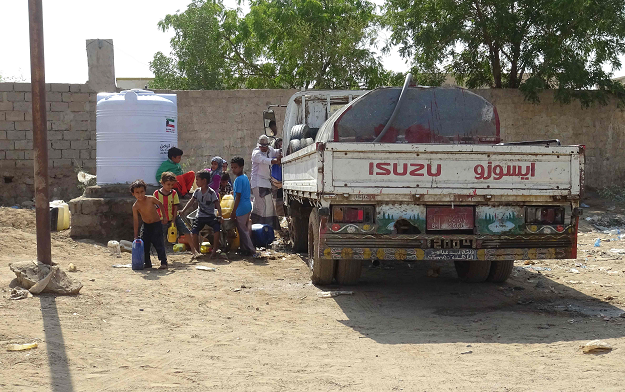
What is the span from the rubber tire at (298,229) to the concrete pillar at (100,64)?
21.1 ft

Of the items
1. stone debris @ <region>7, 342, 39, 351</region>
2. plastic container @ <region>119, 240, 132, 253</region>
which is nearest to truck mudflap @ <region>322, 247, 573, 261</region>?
stone debris @ <region>7, 342, 39, 351</region>

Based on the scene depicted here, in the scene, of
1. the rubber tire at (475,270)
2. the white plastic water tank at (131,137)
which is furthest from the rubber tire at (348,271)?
the white plastic water tank at (131,137)

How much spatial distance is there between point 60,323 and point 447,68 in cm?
1219

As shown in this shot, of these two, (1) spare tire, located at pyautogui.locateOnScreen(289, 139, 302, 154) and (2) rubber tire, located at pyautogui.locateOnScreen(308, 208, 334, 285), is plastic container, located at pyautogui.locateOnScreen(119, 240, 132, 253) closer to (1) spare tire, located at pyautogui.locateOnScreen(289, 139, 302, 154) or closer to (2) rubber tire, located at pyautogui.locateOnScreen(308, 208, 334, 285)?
(1) spare tire, located at pyautogui.locateOnScreen(289, 139, 302, 154)

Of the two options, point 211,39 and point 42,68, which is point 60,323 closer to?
point 42,68

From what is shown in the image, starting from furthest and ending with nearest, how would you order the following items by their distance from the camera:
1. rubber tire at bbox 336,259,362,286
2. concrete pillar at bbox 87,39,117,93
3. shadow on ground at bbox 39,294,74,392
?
concrete pillar at bbox 87,39,117,93 < rubber tire at bbox 336,259,362,286 < shadow on ground at bbox 39,294,74,392

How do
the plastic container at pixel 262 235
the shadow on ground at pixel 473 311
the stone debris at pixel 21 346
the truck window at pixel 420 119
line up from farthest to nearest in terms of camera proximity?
the plastic container at pixel 262 235
the truck window at pixel 420 119
the shadow on ground at pixel 473 311
the stone debris at pixel 21 346

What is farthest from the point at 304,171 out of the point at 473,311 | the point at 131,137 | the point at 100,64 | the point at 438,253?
the point at 100,64

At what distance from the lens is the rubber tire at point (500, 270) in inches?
263

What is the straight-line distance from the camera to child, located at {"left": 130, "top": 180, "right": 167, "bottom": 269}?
7637 mm

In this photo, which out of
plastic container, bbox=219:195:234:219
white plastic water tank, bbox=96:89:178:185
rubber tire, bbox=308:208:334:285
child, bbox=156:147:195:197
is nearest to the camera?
rubber tire, bbox=308:208:334:285

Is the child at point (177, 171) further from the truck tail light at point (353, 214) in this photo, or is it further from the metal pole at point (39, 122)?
the truck tail light at point (353, 214)

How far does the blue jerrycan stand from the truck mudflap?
2.73 m

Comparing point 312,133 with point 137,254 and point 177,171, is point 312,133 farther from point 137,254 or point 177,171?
point 137,254
